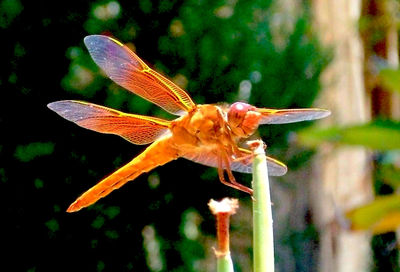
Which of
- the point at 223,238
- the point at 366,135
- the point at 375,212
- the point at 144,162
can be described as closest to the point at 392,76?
the point at 366,135

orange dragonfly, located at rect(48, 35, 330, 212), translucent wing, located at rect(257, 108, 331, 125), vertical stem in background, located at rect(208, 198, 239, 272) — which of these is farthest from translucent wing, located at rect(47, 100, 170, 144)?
vertical stem in background, located at rect(208, 198, 239, 272)

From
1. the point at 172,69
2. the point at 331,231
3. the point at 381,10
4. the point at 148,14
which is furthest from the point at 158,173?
the point at 381,10

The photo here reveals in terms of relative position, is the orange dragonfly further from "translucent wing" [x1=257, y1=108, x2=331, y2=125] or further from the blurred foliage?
the blurred foliage

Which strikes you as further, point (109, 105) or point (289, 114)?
point (109, 105)

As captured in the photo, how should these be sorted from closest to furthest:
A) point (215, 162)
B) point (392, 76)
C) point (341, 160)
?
point (215, 162) → point (392, 76) → point (341, 160)

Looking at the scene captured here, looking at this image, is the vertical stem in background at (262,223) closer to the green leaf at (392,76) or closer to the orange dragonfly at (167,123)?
the orange dragonfly at (167,123)

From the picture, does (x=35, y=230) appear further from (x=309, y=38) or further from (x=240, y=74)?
(x=309, y=38)

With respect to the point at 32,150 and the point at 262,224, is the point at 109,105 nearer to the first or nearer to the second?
the point at 32,150
